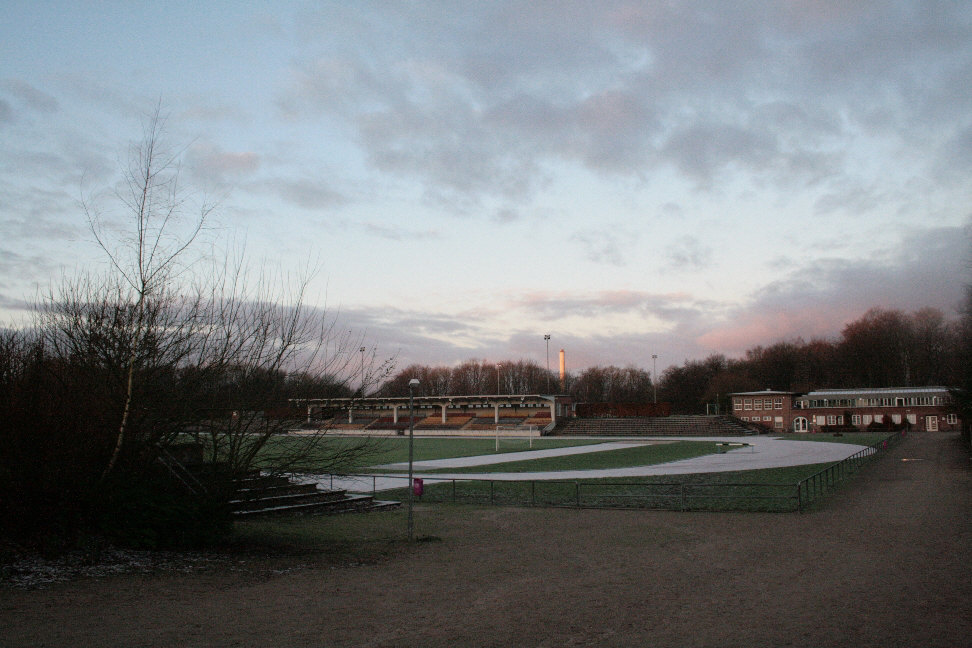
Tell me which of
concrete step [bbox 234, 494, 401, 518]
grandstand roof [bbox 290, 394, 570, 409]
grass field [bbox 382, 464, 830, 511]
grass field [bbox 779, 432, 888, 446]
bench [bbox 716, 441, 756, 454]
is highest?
grandstand roof [bbox 290, 394, 570, 409]

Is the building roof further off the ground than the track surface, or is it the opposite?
the building roof

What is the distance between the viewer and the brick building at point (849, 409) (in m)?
86.4

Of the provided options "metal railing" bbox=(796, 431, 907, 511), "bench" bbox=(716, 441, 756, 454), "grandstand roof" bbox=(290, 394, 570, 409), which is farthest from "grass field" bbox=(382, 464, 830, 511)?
"grandstand roof" bbox=(290, 394, 570, 409)

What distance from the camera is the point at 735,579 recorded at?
12305mm

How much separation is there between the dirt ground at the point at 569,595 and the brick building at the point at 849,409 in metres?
77.1

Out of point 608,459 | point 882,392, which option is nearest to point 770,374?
point 882,392

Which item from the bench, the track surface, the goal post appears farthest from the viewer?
the goal post

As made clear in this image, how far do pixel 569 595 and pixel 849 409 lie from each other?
3503 inches

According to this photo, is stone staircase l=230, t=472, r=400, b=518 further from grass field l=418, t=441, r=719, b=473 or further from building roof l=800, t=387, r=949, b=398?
building roof l=800, t=387, r=949, b=398

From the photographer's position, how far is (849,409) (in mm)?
89625

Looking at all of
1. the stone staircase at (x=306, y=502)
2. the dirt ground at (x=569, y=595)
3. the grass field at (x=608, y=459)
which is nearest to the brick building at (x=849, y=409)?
the grass field at (x=608, y=459)

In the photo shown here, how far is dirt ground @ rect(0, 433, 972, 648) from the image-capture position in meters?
9.02

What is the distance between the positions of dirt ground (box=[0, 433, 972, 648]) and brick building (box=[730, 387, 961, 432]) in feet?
253

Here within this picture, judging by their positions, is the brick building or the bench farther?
the brick building
